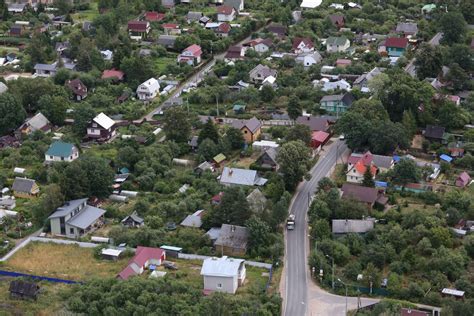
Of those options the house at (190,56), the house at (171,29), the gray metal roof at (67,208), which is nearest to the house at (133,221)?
the gray metal roof at (67,208)

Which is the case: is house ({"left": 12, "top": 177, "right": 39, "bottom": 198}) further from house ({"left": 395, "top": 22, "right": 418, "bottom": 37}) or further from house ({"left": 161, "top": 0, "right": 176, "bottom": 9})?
house ({"left": 161, "top": 0, "right": 176, "bottom": 9})

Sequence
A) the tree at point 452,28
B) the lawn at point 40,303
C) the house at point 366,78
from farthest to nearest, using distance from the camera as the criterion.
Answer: the tree at point 452,28
the house at point 366,78
the lawn at point 40,303

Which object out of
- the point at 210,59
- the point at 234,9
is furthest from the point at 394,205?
the point at 234,9

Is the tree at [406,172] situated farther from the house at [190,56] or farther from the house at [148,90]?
the house at [190,56]

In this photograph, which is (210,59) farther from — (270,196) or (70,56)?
(270,196)

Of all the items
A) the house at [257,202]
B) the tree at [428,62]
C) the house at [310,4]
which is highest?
the tree at [428,62]

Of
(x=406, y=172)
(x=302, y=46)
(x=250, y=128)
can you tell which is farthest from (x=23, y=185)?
(x=302, y=46)

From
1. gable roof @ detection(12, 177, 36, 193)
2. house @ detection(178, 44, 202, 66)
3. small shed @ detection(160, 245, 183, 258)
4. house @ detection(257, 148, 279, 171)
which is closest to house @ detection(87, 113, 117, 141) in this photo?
gable roof @ detection(12, 177, 36, 193)
